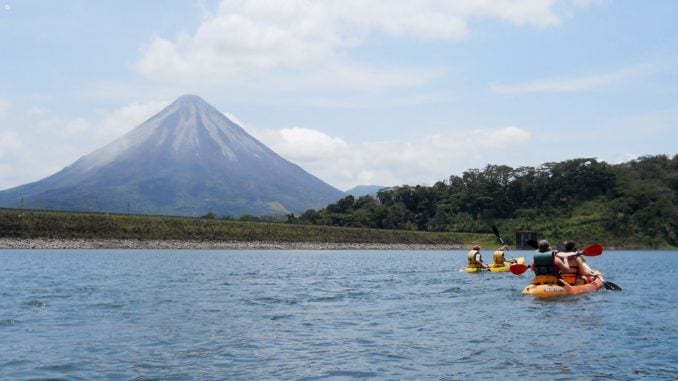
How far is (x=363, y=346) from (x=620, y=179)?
156 m

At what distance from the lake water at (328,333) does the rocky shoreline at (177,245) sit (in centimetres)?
6035

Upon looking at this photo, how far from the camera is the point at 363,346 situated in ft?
51.5

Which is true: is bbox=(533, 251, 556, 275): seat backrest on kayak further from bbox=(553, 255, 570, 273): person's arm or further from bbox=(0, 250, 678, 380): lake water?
bbox=(0, 250, 678, 380): lake water

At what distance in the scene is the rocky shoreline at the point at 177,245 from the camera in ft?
282

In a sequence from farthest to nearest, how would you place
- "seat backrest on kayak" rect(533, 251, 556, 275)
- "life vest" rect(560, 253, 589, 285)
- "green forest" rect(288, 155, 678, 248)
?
"green forest" rect(288, 155, 678, 248), "life vest" rect(560, 253, 589, 285), "seat backrest on kayak" rect(533, 251, 556, 275)

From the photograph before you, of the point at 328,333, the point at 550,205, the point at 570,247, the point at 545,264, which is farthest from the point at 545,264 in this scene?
the point at 550,205

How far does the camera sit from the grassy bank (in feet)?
295

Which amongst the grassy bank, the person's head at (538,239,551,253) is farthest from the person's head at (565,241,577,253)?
the grassy bank

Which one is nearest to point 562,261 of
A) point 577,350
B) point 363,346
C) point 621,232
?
point 577,350

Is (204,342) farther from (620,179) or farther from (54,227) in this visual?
(620,179)

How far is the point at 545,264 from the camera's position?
1054 inches

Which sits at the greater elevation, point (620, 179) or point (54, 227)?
point (620, 179)

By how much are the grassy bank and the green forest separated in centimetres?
2336

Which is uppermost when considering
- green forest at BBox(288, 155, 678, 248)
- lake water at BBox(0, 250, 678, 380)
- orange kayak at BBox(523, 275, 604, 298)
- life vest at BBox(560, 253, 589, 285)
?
green forest at BBox(288, 155, 678, 248)
